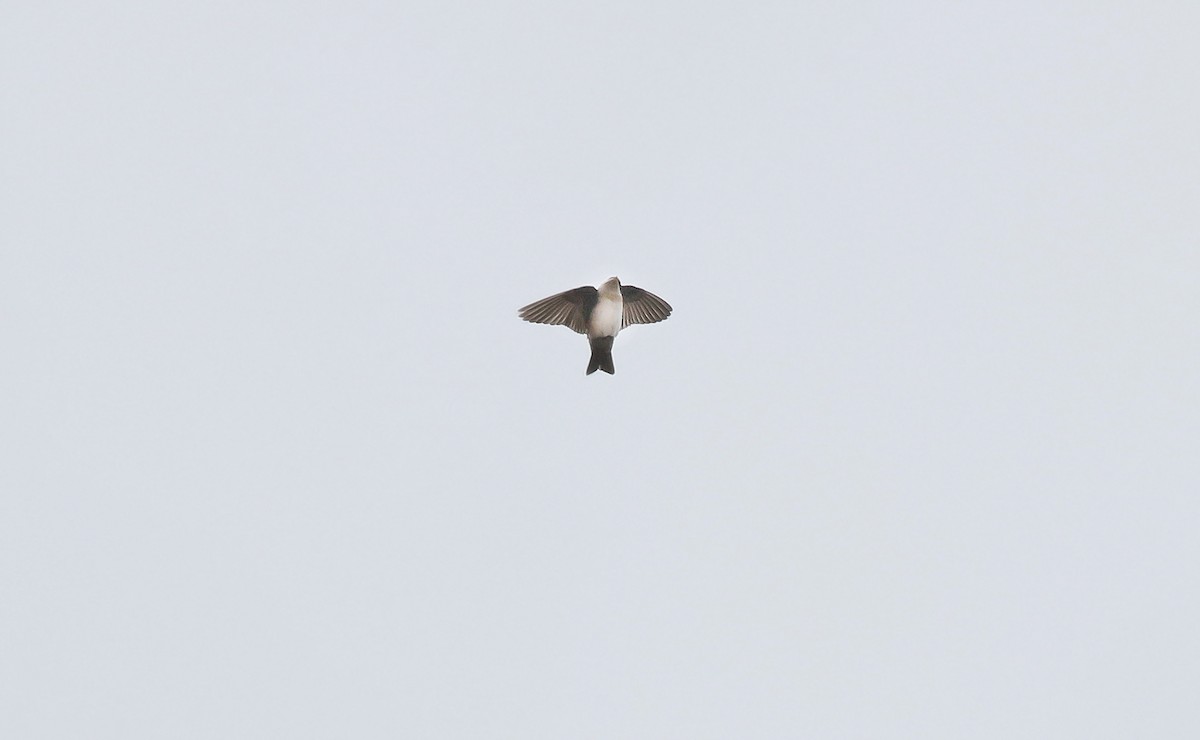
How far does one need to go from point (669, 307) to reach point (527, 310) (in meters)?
2.96

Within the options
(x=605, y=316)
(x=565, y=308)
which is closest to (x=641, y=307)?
(x=605, y=316)

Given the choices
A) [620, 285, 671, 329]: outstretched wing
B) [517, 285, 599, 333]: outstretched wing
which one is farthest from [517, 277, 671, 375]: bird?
[620, 285, 671, 329]: outstretched wing

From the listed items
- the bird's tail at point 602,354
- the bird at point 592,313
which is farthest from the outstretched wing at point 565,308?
the bird's tail at point 602,354

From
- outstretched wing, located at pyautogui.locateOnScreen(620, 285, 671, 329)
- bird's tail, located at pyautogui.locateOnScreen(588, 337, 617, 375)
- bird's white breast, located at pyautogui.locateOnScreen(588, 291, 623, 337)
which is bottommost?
bird's tail, located at pyautogui.locateOnScreen(588, 337, 617, 375)

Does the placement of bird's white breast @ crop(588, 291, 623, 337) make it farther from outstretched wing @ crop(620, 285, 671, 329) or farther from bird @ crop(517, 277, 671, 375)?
outstretched wing @ crop(620, 285, 671, 329)

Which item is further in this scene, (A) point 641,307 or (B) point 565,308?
(A) point 641,307

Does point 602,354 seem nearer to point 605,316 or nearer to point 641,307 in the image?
point 605,316

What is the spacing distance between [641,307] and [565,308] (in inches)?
69.6

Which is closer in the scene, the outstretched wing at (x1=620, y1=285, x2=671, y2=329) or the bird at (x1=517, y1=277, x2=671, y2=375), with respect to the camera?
the bird at (x1=517, y1=277, x2=671, y2=375)

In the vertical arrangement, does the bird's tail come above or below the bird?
below

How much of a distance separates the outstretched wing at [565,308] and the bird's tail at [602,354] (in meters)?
0.49

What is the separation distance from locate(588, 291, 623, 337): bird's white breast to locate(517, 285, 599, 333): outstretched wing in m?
0.12

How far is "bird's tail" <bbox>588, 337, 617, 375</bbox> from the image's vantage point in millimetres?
24531

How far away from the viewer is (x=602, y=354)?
2466cm
